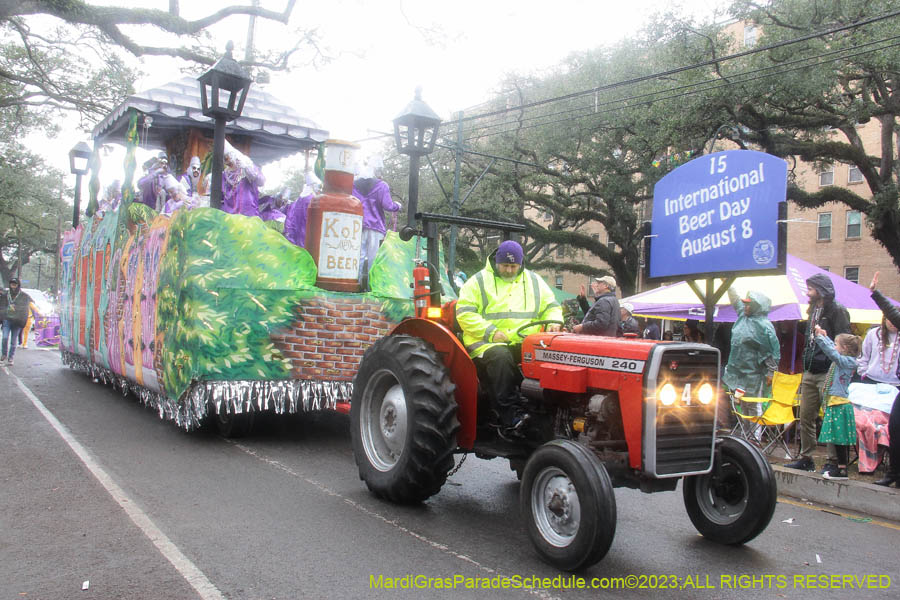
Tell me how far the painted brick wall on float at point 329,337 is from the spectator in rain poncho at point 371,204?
1.56 metres

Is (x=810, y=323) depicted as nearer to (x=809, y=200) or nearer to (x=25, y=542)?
(x=25, y=542)

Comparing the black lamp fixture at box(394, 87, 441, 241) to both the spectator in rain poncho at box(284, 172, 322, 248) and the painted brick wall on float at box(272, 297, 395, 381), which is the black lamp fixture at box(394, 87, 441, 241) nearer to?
the spectator in rain poncho at box(284, 172, 322, 248)

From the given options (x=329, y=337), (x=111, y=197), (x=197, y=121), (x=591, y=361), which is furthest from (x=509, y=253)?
(x=111, y=197)

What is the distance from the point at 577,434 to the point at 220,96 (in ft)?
18.4

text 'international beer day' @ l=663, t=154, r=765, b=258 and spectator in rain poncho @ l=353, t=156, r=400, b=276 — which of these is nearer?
text 'international beer day' @ l=663, t=154, r=765, b=258

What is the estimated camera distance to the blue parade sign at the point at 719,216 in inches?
226

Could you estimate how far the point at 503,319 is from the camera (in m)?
5.11

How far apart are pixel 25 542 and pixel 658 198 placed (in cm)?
574

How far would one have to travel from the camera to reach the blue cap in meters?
5.12

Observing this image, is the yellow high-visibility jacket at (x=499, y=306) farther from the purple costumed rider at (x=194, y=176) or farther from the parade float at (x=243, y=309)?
the purple costumed rider at (x=194, y=176)

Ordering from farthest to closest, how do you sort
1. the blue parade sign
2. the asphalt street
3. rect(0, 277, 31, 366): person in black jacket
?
rect(0, 277, 31, 366): person in black jacket < the blue parade sign < the asphalt street

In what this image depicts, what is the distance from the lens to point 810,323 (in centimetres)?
750

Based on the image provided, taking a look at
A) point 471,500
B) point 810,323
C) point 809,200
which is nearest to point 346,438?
point 471,500

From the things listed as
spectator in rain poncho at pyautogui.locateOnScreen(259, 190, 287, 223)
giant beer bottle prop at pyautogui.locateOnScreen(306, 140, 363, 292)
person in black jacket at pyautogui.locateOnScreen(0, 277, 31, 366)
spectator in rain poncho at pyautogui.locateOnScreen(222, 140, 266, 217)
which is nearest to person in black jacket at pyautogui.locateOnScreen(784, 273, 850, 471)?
giant beer bottle prop at pyautogui.locateOnScreen(306, 140, 363, 292)
